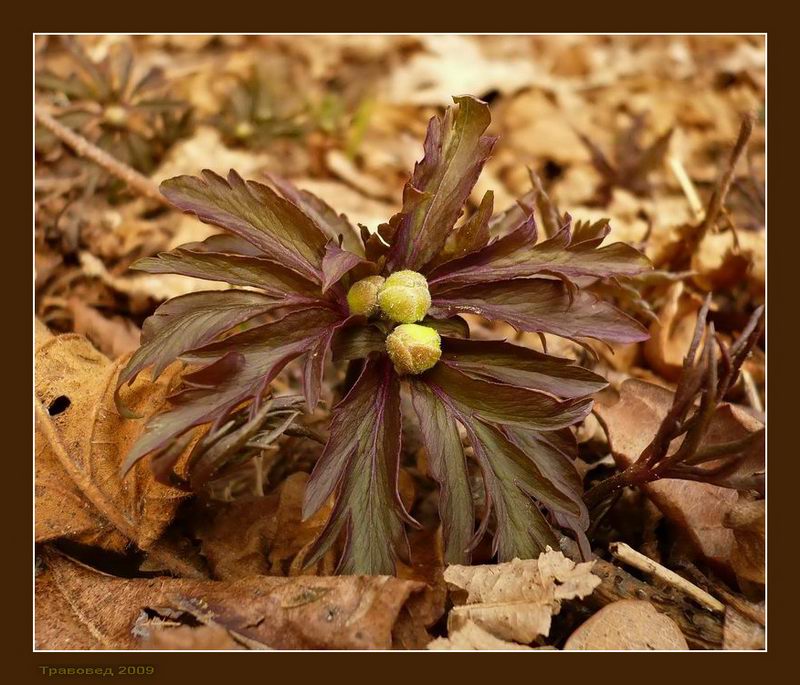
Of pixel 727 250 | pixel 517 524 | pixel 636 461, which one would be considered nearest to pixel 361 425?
pixel 517 524

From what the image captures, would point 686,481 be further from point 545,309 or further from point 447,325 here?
point 447,325

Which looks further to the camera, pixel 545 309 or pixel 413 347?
pixel 545 309

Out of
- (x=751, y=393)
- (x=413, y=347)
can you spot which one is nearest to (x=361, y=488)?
(x=413, y=347)

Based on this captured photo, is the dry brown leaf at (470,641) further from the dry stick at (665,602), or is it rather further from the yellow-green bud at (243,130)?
the yellow-green bud at (243,130)

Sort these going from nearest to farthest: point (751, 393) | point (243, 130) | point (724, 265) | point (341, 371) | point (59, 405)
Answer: point (59, 405)
point (751, 393)
point (341, 371)
point (724, 265)
point (243, 130)

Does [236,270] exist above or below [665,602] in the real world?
above

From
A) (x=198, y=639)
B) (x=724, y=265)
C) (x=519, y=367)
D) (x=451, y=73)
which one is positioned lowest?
(x=198, y=639)
